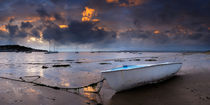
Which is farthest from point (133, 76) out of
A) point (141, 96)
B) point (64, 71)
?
point (64, 71)

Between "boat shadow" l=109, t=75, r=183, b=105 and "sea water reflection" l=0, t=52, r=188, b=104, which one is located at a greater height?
"boat shadow" l=109, t=75, r=183, b=105

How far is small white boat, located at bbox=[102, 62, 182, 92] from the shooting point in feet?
21.6

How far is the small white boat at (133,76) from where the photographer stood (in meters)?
6.57

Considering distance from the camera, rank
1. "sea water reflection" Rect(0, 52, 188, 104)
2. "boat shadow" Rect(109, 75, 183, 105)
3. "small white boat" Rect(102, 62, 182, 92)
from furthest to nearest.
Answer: "sea water reflection" Rect(0, 52, 188, 104)
"small white boat" Rect(102, 62, 182, 92)
"boat shadow" Rect(109, 75, 183, 105)

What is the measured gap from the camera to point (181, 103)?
18.2 ft

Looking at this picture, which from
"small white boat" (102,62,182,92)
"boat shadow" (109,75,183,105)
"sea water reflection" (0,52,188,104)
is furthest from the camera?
"sea water reflection" (0,52,188,104)

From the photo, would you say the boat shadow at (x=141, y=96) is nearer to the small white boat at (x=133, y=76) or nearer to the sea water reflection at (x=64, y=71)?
the small white boat at (x=133, y=76)

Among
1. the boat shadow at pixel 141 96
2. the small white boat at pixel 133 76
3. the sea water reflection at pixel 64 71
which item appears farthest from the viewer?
the sea water reflection at pixel 64 71

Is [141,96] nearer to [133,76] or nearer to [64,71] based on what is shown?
[133,76]

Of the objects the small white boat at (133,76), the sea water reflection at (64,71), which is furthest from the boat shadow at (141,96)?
the sea water reflection at (64,71)

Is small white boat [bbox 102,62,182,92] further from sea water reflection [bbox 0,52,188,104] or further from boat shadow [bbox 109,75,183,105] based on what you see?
sea water reflection [bbox 0,52,188,104]

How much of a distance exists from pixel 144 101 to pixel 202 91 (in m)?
3.49

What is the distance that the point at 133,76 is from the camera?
7.01 m

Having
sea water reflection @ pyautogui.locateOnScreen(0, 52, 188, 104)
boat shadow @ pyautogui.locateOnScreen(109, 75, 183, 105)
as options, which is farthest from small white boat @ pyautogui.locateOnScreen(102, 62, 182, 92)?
sea water reflection @ pyautogui.locateOnScreen(0, 52, 188, 104)
